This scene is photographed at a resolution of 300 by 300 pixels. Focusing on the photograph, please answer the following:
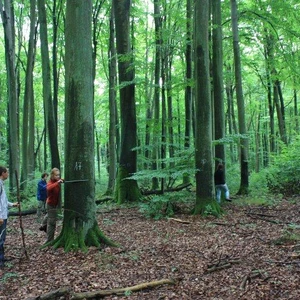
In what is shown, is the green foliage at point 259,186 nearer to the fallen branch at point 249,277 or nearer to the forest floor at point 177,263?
the forest floor at point 177,263

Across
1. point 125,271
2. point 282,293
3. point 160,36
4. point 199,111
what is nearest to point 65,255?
point 125,271

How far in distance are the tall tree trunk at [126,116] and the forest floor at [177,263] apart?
4030 millimetres

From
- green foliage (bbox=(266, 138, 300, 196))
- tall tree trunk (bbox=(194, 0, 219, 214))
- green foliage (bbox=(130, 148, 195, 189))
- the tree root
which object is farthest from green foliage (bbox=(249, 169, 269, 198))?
the tree root

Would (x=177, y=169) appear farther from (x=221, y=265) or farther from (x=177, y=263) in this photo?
(x=221, y=265)

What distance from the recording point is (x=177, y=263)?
584 cm

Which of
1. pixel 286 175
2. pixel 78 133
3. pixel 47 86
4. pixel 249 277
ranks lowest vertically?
pixel 249 277

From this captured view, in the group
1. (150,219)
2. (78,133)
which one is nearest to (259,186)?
(150,219)

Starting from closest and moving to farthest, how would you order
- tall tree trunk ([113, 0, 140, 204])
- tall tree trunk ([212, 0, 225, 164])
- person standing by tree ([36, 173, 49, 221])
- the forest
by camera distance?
the forest, person standing by tree ([36, 173, 49, 221]), tall tree trunk ([212, 0, 225, 164]), tall tree trunk ([113, 0, 140, 204])

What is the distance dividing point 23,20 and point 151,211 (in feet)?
51.7

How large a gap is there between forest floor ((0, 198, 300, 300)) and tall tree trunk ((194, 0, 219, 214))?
3.87 ft

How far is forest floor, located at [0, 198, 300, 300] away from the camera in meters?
4.61

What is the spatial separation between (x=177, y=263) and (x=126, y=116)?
28.0ft

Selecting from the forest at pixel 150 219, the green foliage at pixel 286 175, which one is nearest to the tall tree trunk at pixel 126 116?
the forest at pixel 150 219

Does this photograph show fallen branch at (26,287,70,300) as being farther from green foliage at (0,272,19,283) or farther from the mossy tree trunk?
the mossy tree trunk
